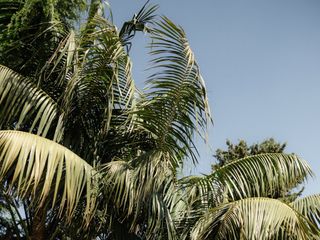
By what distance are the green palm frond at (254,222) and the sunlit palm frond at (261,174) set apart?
31.5 inches

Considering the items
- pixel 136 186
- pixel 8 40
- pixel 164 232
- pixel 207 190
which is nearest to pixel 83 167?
pixel 136 186

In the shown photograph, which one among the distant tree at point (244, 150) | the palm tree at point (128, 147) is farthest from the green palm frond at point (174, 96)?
the distant tree at point (244, 150)

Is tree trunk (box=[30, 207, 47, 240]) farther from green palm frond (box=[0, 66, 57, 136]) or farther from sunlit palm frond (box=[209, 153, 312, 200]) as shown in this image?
sunlit palm frond (box=[209, 153, 312, 200])

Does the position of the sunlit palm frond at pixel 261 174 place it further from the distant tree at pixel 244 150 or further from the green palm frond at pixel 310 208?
the distant tree at pixel 244 150

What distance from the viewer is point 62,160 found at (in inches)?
212

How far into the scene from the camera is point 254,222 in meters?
5.70

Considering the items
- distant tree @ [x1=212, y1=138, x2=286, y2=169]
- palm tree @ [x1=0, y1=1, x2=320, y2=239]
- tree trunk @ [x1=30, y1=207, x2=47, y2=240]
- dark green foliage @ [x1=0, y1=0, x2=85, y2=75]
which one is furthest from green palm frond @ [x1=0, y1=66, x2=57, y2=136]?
distant tree @ [x1=212, y1=138, x2=286, y2=169]

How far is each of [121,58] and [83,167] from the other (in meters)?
2.15

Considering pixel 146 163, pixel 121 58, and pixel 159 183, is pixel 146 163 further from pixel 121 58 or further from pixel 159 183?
pixel 121 58

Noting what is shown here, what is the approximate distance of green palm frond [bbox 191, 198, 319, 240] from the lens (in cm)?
558

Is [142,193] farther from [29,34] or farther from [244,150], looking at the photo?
[244,150]

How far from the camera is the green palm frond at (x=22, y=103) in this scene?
6.73 m

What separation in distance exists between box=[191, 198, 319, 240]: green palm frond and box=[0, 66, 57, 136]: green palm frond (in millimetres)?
2387

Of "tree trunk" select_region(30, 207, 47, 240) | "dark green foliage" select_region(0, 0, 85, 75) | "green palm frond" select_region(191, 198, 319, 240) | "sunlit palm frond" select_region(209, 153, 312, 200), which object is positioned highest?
"dark green foliage" select_region(0, 0, 85, 75)
